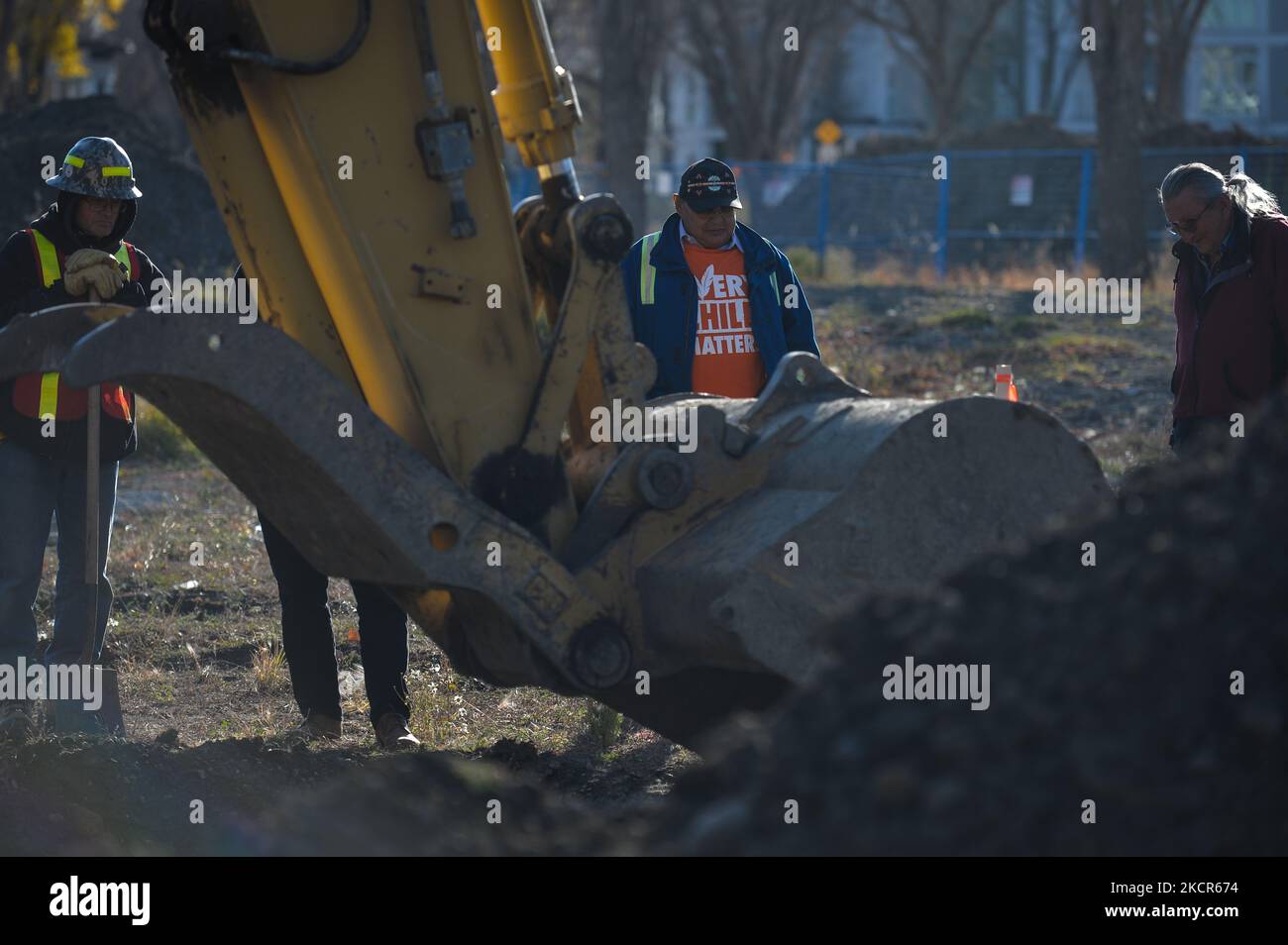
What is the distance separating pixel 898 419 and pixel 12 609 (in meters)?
3.21

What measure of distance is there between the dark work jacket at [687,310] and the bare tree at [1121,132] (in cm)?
1439

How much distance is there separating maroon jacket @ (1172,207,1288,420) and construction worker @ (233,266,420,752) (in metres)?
2.94

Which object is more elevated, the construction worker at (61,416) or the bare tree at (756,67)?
the bare tree at (756,67)

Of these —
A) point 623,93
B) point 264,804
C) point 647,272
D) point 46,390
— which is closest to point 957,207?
point 623,93

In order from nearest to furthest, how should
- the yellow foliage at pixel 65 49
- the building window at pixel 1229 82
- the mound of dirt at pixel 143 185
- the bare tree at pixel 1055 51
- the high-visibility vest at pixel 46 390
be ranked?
the high-visibility vest at pixel 46 390, the mound of dirt at pixel 143 185, the yellow foliage at pixel 65 49, the bare tree at pixel 1055 51, the building window at pixel 1229 82

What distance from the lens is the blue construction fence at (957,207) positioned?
2445cm

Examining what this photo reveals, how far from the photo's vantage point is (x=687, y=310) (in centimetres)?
620

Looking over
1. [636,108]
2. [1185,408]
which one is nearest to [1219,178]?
[1185,408]

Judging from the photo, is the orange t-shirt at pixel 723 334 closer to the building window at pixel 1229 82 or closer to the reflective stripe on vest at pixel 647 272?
the reflective stripe on vest at pixel 647 272

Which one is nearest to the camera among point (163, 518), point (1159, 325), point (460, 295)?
point (460, 295)

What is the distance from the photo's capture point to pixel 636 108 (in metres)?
20.1

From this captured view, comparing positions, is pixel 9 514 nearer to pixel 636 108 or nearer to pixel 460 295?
pixel 460 295

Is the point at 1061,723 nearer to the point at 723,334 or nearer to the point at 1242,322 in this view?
the point at 1242,322

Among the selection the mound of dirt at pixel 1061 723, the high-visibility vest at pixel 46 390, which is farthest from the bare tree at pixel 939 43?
the mound of dirt at pixel 1061 723
